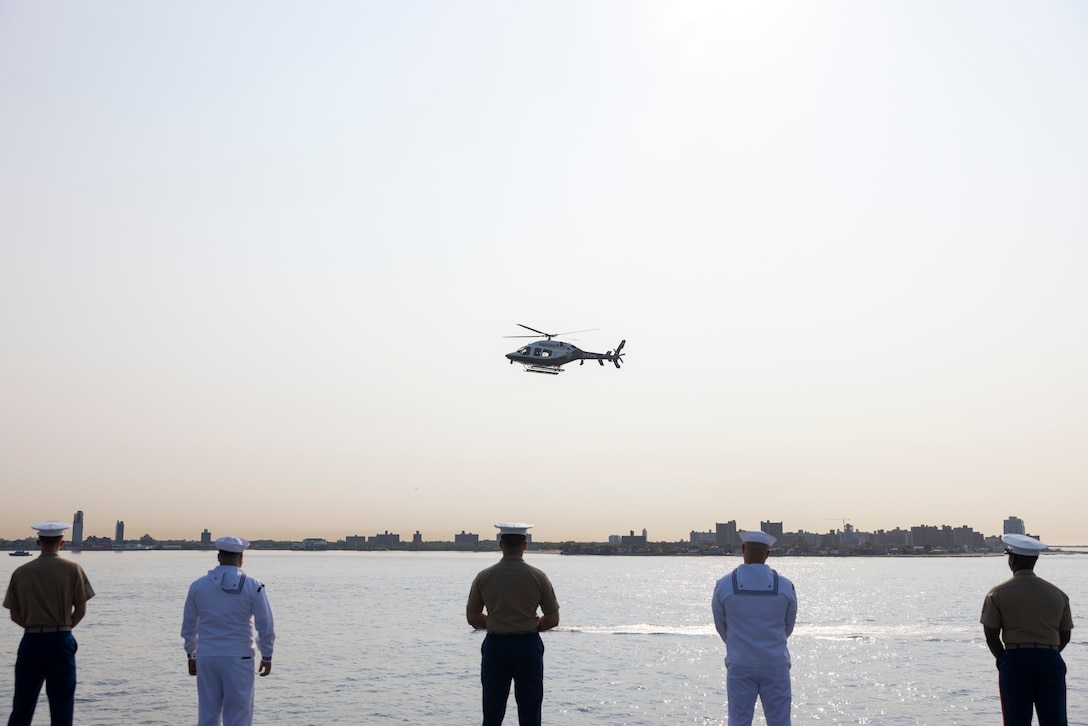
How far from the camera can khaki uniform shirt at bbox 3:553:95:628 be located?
436 inches

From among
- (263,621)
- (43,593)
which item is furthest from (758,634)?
(43,593)

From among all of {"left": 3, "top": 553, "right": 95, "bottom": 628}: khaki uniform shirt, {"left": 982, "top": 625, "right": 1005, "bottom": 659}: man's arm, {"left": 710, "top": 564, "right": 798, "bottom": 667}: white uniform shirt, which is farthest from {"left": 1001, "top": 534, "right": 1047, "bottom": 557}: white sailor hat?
{"left": 3, "top": 553, "right": 95, "bottom": 628}: khaki uniform shirt

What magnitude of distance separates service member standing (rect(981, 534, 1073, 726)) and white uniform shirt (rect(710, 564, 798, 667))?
236cm

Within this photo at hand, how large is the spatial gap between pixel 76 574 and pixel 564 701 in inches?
928

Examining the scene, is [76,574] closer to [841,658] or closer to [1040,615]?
[1040,615]

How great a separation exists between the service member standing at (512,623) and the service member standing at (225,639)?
2.44 m

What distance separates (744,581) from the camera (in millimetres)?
9875

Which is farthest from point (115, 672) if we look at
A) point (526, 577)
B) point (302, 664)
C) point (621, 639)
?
point (526, 577)

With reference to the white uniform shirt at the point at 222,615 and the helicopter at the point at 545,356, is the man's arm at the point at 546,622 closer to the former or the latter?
the white uniform shirt at the point at 222,615

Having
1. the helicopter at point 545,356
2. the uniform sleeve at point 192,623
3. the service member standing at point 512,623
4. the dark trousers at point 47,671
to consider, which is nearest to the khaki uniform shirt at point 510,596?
the service member standing at point 512,623

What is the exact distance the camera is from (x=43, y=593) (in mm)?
11102

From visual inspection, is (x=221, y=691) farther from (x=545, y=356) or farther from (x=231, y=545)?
(x=545, y=356)

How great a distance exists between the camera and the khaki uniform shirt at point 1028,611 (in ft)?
32.6

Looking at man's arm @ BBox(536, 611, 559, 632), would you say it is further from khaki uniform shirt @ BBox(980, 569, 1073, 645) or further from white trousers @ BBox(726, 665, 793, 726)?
khaki uniform shirt @ BBox(980, 569, 1073, 645)
